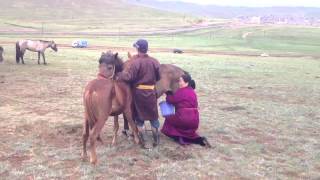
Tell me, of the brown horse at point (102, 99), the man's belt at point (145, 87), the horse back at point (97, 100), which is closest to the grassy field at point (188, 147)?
the brown horse at point (102, 99)

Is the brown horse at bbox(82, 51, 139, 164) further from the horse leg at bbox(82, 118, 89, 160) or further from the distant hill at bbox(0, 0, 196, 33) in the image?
the distant hill at bbox(0, 0, 196, 33)

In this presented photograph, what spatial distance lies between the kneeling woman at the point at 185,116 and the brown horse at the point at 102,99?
1111 mm

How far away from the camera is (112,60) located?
307 inches

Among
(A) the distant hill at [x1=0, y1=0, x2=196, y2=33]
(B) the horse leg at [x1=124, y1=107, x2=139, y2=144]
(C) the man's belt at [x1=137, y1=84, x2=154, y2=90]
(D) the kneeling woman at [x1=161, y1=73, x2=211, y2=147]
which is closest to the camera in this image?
(B) the horse leg at [x1=124, y1=107, x2=139, y2=144]

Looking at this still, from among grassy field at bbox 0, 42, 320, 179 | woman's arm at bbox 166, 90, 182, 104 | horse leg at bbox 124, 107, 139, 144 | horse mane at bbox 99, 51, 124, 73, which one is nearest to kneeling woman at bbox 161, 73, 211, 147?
woman's arm at bbox 166, 90, 182, 104

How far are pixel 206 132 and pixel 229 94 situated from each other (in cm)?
569

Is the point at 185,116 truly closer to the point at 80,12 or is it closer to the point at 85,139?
the point at 85,139

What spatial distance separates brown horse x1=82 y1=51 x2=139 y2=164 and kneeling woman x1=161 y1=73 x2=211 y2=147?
111 centimetres

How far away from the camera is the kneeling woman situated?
855 centimetres

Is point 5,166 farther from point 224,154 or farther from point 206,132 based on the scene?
A: point 206,132

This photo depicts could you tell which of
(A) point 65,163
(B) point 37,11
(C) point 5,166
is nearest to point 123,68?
Result: (A) point 65,163

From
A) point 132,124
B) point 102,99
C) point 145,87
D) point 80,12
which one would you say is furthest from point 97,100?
point 80,12

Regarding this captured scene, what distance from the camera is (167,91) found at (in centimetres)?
876

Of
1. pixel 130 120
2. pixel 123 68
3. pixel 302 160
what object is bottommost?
pixel 302 160
